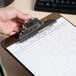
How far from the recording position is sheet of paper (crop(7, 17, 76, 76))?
1.98ft

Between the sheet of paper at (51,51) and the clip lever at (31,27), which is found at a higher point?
the clip lever at (31,27)

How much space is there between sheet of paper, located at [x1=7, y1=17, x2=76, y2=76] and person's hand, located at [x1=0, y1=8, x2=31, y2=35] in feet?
0.30

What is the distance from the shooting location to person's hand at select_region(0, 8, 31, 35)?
0.75 meters

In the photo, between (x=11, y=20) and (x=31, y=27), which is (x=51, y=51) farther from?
(x=11, y=20)

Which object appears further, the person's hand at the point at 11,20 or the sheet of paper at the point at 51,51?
the person's hand at the point at 11,20

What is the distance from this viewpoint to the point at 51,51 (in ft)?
2.11

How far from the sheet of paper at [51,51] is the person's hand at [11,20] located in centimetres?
9

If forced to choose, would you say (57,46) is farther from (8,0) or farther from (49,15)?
(8,0)

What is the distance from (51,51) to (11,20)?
0.22 metres

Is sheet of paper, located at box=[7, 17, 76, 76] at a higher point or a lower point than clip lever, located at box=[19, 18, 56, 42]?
lower

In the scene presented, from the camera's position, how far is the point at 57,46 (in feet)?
2.15

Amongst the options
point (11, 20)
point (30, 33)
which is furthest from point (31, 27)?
point (11, 20)

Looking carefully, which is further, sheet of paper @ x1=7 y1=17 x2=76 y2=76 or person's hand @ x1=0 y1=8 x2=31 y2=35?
person's hand @ x1=0 y1=8 x2=31 y2=35

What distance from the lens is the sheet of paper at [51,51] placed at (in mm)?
604
